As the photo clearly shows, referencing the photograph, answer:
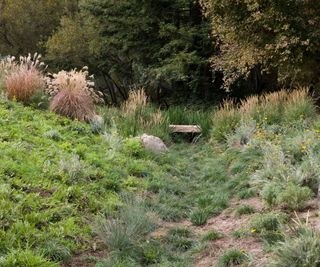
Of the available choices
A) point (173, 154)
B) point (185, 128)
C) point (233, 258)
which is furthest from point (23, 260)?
point (185, 128)

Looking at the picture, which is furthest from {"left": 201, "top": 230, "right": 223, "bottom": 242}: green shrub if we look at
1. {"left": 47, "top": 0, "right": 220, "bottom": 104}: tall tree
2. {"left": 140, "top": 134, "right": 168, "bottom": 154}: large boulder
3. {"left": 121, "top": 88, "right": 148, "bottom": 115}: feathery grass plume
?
{"left": 47, "top": 0, "right": 220, "bottom": 104}: tall tree

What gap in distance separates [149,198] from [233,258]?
226 centimetres

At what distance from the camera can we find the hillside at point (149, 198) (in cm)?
421

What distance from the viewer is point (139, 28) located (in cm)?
1616

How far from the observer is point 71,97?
9.99m

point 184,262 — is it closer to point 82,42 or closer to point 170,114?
point 170,114

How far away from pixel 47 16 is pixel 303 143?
17.6 metres

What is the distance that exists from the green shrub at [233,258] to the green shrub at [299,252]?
0.46m

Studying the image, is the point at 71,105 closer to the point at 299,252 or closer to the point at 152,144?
the point at 152,144

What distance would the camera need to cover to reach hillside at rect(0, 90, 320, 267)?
166 inches

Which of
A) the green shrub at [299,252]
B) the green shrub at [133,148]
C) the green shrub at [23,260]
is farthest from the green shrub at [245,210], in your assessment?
the green shrub at [133,148]

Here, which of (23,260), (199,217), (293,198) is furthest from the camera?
(199,217)

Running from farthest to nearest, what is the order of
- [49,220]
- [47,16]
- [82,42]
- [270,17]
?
[47,16], [82,42], [270,17], [49,220]

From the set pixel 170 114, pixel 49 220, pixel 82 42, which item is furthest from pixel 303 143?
pixel 82 42
